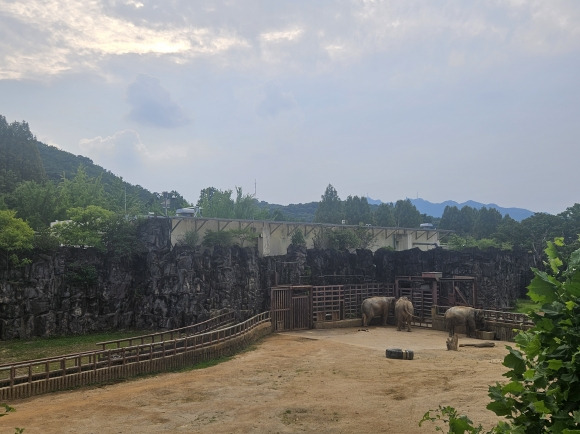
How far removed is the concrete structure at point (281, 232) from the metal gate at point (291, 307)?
10.2m

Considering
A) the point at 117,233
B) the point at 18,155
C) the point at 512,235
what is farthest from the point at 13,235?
the point at 512,235

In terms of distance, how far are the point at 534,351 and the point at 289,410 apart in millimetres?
14102

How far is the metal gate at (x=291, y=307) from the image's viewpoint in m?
34.6

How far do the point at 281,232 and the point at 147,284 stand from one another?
16539 mm

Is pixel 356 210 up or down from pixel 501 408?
up

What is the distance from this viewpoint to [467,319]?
32.8m

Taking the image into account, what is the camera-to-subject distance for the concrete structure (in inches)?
1695

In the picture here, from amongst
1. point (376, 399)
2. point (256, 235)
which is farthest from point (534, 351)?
point (256, 235)

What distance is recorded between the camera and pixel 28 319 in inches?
1220

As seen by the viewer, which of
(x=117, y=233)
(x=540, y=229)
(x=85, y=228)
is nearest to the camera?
(x=85, y=228)

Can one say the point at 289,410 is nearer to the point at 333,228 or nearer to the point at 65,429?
the point at 65,429

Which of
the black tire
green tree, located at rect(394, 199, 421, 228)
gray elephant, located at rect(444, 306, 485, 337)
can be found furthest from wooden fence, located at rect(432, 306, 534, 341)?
green tree, located at rect(394, 199, 421, 228)

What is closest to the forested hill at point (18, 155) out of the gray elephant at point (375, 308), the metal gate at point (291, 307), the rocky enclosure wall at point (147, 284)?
the rocky enclosure wall at point (147, 284)

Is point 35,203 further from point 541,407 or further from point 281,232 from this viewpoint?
point 541,407
